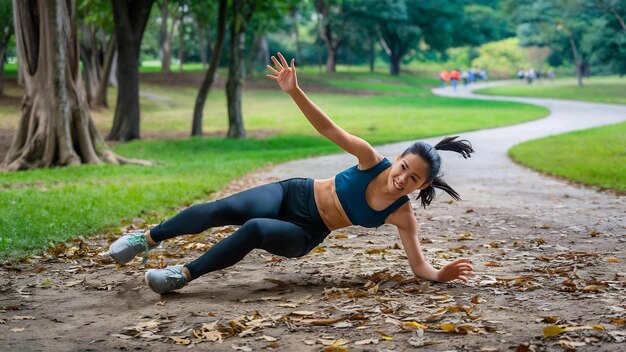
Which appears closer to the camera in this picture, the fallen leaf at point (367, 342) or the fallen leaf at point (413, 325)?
the fallen leaf at point (367, 342)

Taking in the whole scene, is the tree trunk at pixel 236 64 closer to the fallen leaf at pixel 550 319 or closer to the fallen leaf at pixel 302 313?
the fallen leaf at pixel 302 313

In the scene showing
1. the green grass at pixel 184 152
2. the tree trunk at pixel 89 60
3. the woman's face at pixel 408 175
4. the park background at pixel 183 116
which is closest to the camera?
the woman's face at pixel 408 175

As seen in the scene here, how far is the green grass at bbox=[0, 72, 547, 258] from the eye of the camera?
10.6 m

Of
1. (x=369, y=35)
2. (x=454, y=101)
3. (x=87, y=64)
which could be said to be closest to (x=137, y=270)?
(x=87, y=64)

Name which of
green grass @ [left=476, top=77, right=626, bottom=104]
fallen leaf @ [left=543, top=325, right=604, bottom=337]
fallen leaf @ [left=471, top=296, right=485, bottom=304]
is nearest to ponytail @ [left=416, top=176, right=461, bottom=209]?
fallen leaf @ [left=471, top=296, right=485, bottom=304]

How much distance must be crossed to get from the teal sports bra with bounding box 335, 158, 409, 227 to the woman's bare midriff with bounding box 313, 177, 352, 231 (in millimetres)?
47

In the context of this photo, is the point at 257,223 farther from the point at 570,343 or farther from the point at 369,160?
the point at 570,343

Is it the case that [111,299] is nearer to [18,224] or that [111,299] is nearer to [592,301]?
[592,301]

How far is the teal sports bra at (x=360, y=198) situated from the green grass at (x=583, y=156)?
27.8 ft

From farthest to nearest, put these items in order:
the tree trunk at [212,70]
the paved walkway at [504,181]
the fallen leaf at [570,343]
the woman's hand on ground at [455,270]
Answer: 1. the tree trunk at [212,70]
2. the paved walkway at [504,181]
3. the woman's hand on ground at [455,270]
4. the fallen leaf at [570,343]

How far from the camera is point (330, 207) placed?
20.9ft

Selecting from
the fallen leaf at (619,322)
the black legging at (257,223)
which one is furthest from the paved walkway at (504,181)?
the fallen leaf at (619,322)

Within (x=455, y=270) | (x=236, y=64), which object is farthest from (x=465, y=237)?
(x=236, y=64)

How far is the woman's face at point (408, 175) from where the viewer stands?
6008 millimetres
